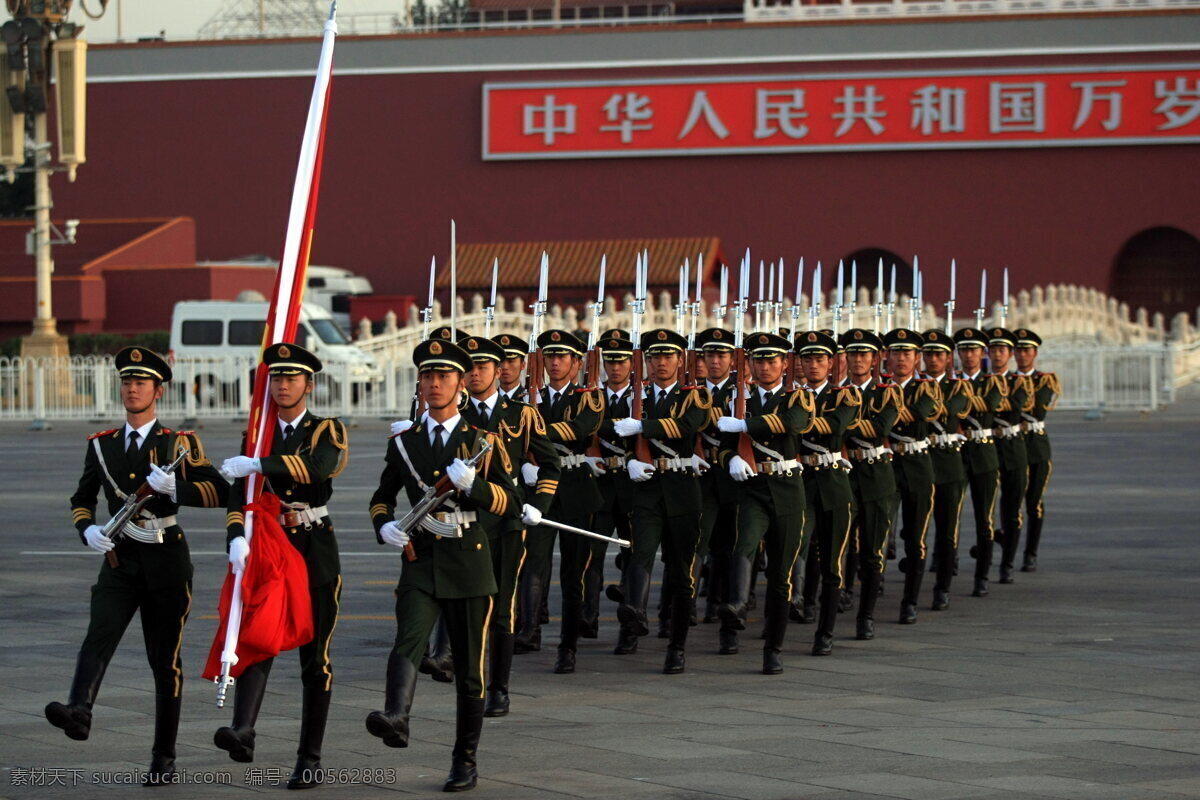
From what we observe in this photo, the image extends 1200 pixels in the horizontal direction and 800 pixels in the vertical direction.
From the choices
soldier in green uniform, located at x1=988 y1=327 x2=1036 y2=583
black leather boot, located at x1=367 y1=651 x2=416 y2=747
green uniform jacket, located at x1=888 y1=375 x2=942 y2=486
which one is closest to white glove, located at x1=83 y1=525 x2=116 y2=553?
black leather boot, located at x1=367 y1=651 x2=416 y2=747

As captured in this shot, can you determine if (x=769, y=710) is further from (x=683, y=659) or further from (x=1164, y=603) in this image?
(x=1164, y=603)

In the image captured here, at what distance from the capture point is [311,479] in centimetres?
678

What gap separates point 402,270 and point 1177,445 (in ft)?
72.1

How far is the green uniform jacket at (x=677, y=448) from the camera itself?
377 inches

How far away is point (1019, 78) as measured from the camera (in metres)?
39.5

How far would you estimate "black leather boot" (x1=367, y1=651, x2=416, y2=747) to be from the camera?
6434 mm

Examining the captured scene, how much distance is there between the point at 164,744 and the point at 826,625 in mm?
3816

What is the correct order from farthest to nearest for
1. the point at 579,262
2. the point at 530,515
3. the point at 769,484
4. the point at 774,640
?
the point at 579,262 → the point at 769,484 → the point at 774,640 → the point at 530,515

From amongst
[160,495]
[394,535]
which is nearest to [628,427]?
[394,535]

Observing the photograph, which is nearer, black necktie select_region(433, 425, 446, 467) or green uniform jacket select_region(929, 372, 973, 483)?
black necktie select_region(433, 425, 446, 467)

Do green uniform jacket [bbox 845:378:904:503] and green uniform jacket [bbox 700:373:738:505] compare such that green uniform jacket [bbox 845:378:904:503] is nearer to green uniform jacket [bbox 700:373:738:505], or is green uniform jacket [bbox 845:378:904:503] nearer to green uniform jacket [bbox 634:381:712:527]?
green uniform jacket [bbox 700:373:738:505]

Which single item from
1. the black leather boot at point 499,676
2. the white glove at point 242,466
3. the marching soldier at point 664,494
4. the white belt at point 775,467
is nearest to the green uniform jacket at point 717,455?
the marching soldier at point 664,494

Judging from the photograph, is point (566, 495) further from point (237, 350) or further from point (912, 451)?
point (237, 350)

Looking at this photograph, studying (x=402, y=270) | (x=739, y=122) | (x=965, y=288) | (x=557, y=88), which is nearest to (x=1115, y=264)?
(x=965, y=288)
